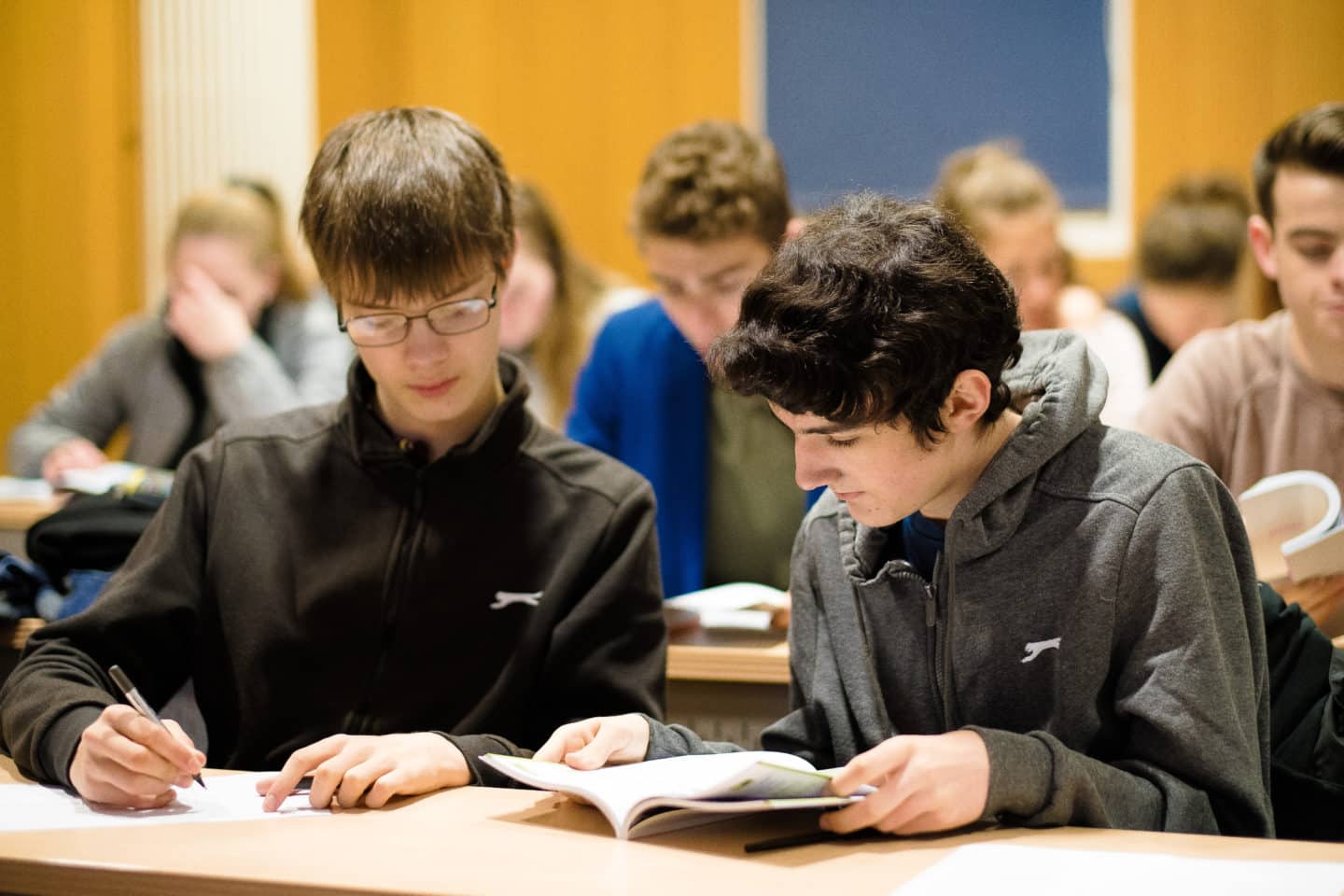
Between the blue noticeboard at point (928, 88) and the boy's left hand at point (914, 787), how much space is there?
15.2 ft

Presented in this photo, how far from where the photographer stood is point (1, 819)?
1.41 meters

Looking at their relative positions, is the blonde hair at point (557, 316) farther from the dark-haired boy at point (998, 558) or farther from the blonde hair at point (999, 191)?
the dark-haired boy at point (998, 558)

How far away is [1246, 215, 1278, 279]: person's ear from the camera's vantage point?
248cm

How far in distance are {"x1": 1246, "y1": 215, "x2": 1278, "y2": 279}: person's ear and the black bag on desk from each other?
72.1 inches

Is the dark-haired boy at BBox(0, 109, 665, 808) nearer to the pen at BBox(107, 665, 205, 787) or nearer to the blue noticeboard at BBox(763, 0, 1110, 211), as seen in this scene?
the pen at BBox(107, 665, 205, 787)

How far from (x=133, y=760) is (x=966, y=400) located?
0.86m

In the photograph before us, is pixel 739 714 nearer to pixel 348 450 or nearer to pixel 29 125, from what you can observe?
pixel 348 450

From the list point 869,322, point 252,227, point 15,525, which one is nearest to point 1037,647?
point 869,322

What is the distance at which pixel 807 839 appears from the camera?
1.30 metres

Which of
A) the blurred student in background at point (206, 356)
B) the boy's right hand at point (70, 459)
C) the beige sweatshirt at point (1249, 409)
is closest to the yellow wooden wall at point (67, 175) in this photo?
the blurred student in background at point (206, 356)

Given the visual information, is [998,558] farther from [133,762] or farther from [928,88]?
[928,88]

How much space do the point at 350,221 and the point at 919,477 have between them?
29.4 inches

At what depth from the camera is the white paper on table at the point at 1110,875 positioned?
1140 mm

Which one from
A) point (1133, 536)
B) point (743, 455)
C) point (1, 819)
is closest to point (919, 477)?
point (1133, 536)
